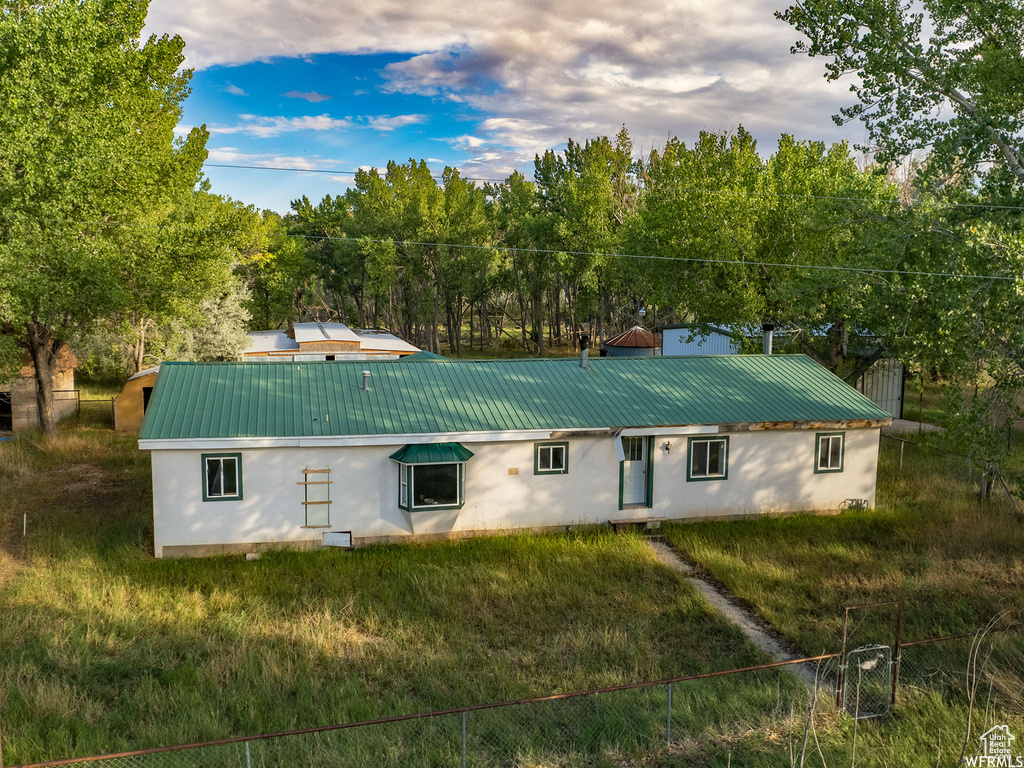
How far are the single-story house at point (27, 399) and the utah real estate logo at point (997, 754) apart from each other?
2981cm

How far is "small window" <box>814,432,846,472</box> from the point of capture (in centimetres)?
1860

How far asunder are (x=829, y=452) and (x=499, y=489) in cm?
881

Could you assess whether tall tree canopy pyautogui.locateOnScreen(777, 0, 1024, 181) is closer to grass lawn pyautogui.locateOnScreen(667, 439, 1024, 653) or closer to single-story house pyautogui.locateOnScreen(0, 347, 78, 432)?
grass lawn pyautogui.locateOnScreen(667, 439, 1024, 653)

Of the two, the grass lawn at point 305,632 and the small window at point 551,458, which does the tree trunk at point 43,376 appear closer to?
the grass lawn at point 305,632

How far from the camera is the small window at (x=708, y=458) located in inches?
703

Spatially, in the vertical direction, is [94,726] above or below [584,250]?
below

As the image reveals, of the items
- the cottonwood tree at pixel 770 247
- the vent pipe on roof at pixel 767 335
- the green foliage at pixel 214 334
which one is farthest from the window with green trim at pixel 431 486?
the green foliage at pixel 214 334

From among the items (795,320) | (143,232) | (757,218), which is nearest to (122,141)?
(143,232)

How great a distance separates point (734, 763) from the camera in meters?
8.19

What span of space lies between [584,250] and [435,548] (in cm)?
3757

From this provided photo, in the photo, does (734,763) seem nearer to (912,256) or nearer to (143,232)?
(912,256)

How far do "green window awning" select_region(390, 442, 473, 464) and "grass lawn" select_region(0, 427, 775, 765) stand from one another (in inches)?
76.9

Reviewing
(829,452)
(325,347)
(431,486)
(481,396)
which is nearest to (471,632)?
(431,486)

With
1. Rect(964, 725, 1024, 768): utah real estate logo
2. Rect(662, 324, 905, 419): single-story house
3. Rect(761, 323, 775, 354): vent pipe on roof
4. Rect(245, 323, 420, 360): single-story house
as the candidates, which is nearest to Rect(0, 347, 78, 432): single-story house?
Rect(245, 323, 420, 360): single-story house
